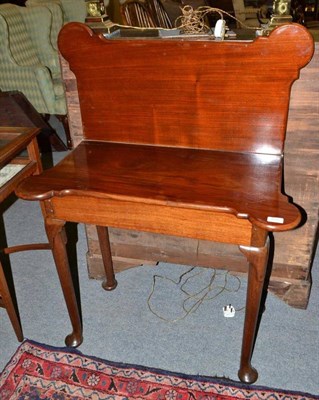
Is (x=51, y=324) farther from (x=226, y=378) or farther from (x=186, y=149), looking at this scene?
(x=186, y=149)

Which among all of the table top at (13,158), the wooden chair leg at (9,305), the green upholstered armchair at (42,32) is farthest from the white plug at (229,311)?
the green upholstered armchair at (42,32)

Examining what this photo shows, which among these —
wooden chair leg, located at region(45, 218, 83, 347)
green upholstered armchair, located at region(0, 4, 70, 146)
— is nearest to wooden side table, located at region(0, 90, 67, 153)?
green upholstered armchair, located at region(0, 4, 70, 146)

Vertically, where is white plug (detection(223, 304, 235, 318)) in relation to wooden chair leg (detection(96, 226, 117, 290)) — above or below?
below

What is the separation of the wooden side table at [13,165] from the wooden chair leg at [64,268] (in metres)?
0.24

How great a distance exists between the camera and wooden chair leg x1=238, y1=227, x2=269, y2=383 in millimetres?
1220

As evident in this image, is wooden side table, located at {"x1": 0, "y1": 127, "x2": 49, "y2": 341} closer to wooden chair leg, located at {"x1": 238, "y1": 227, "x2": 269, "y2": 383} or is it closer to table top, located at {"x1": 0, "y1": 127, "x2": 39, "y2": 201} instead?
table top, located at {"x1": 0, "y1": 127, "x2": 39, "y2": 201}

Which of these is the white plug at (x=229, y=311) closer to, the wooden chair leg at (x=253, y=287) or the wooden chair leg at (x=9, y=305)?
the wooden chair leg at (x=253, y=287)

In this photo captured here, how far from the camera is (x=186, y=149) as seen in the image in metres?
1.55

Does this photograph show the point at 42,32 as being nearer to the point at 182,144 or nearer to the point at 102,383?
the point at 182,144

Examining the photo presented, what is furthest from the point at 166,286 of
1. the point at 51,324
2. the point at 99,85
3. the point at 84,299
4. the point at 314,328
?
the point at 99,85

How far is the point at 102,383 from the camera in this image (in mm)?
1624

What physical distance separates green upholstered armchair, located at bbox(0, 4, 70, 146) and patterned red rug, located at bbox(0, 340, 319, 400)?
2.34m

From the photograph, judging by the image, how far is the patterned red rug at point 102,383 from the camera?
1.57m

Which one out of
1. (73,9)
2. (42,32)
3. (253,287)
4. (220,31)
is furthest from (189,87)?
(73,9)
